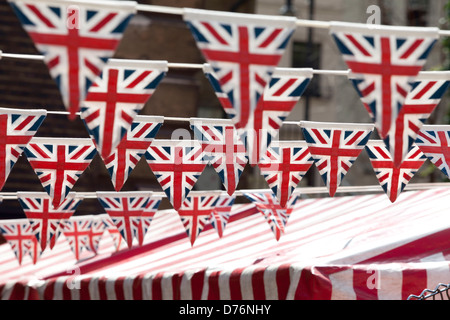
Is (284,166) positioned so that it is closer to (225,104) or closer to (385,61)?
(225,104)

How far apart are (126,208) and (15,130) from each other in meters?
1.88

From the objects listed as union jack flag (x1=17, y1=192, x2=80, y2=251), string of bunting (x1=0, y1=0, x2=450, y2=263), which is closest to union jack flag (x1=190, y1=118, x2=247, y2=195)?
string of bunting (x1=0, y1=0, x2=450, y2=263)

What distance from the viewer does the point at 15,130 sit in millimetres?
5008

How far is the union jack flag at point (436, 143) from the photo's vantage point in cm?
529

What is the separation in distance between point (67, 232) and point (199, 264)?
220 centimetres

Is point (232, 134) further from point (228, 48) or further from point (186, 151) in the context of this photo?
point (228, 48)

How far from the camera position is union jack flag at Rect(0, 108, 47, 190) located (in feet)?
16.3

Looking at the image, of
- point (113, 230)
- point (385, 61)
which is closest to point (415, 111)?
point (385, 61)

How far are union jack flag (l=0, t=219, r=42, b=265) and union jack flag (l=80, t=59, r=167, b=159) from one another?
3.62 m

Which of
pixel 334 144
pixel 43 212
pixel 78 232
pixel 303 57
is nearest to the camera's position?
pixel 334 144

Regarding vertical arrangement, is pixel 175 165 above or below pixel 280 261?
above

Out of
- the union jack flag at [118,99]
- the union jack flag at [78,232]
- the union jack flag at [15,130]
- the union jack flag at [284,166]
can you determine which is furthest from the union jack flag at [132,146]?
the union jack flag at [78,232]

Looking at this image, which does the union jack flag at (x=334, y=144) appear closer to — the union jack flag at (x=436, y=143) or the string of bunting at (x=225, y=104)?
the string of bunting at (x=225, y=104)

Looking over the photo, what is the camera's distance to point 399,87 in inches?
156
